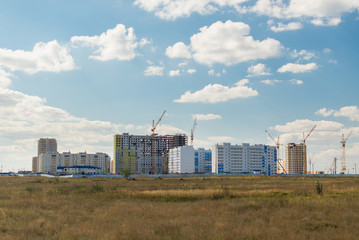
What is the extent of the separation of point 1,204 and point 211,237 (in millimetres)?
21720

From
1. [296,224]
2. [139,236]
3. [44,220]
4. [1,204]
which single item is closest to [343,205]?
[296,224]

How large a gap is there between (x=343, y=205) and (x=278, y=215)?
26.0 feet

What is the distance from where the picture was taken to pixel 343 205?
26.9m

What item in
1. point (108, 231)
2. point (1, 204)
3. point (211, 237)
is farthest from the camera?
point (1, 204)

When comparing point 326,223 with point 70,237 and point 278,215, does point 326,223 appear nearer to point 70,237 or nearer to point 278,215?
point 278,215

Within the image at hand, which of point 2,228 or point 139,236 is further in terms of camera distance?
point 2,228

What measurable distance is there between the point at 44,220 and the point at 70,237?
5.29 meters

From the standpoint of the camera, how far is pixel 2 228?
18.7 m

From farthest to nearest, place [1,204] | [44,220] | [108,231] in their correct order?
[1,204] → [44,220] → [108,231]

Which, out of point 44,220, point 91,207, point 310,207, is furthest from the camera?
point 91,207

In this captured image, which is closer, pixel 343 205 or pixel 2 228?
pixel 2 228

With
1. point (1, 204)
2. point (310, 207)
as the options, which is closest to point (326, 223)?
point (310, 207)

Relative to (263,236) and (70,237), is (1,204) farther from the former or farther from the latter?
(263,236)

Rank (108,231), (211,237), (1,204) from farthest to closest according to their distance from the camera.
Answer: (1,204) < (108,231) < (211,237)
